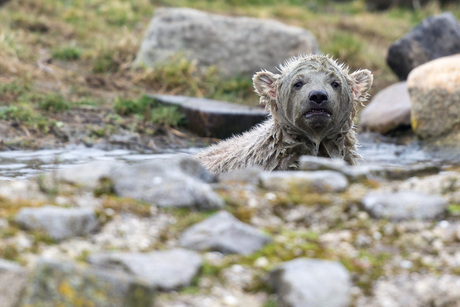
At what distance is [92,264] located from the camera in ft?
10.8

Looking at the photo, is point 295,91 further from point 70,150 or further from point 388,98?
point 388,98

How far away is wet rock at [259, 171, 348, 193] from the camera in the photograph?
14.1ft

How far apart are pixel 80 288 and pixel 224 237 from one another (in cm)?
91

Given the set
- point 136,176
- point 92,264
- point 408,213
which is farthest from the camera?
point 136,176

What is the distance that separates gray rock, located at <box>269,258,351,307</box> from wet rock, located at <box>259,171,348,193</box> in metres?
0.97

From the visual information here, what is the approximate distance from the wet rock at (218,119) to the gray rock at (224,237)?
699 centimetres

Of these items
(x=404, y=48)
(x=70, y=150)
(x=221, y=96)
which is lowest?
(x=70, y=150)

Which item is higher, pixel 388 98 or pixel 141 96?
pixel 388 98

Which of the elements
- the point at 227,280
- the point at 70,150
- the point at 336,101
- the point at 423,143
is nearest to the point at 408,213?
the point at 227,280

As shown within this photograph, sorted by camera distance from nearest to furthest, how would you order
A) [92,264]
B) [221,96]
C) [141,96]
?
[92,264] < [141,96] < [221,96]

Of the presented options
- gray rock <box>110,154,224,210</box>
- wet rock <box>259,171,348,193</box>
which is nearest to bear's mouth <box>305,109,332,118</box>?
wet rock <box>259,171,348,193</box>

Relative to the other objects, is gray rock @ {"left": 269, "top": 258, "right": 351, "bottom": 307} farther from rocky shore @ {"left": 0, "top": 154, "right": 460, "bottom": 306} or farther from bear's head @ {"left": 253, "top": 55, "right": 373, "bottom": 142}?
bear's head @ {"left": 253, "top": 55, "right": 373, "bottom": 142}

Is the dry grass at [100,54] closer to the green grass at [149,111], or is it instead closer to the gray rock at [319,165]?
the green grass at [149,111]

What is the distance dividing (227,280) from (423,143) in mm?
7981
